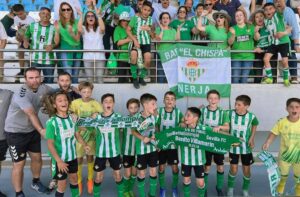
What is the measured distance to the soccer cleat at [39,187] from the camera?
20.7 feet

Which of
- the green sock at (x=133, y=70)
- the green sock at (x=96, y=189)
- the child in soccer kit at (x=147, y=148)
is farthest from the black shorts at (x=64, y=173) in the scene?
the green sock at (x=133, y=70)

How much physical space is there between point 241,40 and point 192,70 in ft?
5.70

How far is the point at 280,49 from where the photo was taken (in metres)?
8.23

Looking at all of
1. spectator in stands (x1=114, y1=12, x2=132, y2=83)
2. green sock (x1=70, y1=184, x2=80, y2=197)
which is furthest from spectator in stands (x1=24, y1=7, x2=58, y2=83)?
green sock (x1=70, y1=184, x2=80, y2=197)

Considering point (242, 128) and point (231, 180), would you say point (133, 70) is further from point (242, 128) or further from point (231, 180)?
point (231, 180)

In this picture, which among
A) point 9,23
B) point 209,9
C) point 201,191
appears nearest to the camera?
point 201,191

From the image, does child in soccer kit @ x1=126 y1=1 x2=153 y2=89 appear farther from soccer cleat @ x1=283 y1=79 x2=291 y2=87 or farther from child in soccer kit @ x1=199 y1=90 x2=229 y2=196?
soccer cleat @ x1=283 y1=79 x2=291 y2=87

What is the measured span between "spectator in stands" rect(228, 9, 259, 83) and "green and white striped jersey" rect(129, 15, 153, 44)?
1.66m

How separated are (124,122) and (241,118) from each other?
1741 millimetres

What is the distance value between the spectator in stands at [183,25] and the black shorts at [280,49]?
1.60 m

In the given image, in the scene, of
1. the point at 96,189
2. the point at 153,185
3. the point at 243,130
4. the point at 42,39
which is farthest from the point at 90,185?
the point at 42,39

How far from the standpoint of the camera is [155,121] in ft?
19.9

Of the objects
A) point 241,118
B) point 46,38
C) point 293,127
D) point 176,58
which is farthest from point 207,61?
point 46,38

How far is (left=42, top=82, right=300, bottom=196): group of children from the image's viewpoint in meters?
5.45
